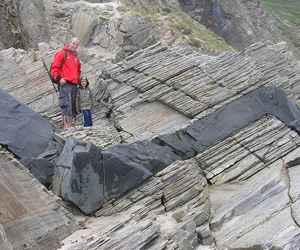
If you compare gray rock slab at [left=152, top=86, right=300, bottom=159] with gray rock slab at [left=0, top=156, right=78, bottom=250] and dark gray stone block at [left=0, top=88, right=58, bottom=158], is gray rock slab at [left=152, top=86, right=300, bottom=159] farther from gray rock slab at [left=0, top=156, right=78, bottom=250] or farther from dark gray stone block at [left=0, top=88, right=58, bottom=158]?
gray rock slab at [left=0, top=156, right=78, bottom=250]

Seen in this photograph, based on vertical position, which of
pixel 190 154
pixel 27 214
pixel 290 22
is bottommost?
pixel 190 154

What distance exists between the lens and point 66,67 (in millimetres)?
13289

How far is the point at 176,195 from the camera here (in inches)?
406

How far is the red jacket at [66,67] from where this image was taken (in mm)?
13109

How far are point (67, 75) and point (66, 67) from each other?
31cm

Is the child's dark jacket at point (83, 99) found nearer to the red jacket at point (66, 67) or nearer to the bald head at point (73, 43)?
the red jacket at point (66, 67)

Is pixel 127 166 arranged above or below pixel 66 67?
below

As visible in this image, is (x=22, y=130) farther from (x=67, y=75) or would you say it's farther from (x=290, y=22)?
(x=290, y=22)

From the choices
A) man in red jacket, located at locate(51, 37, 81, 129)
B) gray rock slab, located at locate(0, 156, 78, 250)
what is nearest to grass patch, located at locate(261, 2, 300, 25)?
man in red jacket, located at locate(51, 37, 81, 129)

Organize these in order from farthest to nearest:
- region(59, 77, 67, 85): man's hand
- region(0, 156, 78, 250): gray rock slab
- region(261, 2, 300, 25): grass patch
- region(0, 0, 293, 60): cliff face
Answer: region(261, 2, 300, 25): grass patch
region(0, 0, 293, 60): cliff face
region(59, 77, 67, 85): man's hand
region(0, 156, 78, 250): gray rock slab

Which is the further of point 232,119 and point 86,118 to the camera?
point 86,118

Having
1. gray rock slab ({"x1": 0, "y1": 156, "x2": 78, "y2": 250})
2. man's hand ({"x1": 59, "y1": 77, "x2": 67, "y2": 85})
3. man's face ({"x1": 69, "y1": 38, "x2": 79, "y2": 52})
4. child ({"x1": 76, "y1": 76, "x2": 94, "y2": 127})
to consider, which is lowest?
gray rock slab ({"x1": 0, "y1": 156, "x2": 78, "y2": 250})

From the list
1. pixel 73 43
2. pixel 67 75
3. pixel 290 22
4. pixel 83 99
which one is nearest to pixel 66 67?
pixel 67 75

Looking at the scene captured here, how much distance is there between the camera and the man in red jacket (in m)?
13.1
